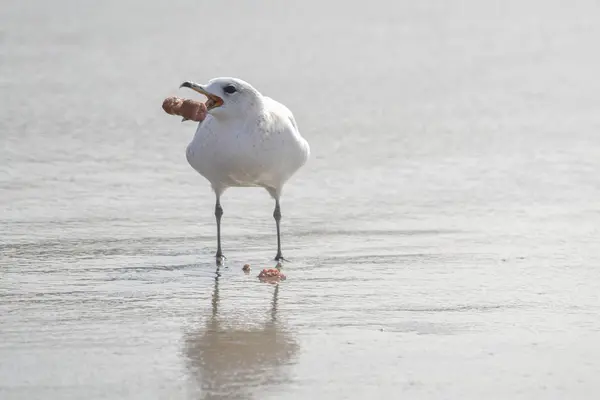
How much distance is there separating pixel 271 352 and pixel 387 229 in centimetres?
258

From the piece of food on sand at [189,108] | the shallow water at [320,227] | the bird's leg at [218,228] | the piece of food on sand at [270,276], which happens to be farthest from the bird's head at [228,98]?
the piece of food on sand at [270,276]

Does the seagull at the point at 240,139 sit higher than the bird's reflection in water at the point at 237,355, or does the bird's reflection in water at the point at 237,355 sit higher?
the seagull at the point at 240,139

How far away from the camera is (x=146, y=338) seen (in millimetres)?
5773

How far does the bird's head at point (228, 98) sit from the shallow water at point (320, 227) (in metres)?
0.80

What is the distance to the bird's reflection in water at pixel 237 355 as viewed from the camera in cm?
510

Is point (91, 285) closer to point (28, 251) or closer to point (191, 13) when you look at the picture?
point (28, 251)

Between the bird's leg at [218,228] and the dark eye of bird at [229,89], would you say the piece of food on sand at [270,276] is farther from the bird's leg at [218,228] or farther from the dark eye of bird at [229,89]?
the dark eye of bird at [229,89]

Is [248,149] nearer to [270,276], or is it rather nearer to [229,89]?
[229,89]

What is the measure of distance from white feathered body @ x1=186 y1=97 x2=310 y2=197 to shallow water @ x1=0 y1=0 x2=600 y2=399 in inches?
16.8

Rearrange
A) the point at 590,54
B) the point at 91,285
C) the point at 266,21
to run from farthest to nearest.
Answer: the point at 266,21
the point at 590,54
the point at 91,285

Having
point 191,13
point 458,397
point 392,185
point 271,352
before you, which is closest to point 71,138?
point 392,185

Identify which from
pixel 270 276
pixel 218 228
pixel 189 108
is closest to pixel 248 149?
pixel 218 228

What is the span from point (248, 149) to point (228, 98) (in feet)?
0.98

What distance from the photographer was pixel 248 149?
24.5ft
